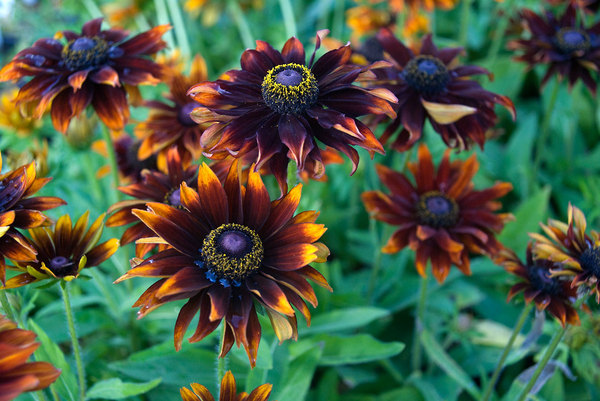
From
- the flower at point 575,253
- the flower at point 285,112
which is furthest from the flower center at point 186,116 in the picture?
the flower at point 575,253

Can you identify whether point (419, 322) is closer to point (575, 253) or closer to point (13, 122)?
point (575, 253)

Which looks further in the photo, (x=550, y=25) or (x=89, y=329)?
(x=550, y=25)

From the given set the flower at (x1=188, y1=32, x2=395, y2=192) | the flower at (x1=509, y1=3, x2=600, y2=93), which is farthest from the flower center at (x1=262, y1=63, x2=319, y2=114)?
the flower at (x1=509, y1=3, x2=600, y2=93)

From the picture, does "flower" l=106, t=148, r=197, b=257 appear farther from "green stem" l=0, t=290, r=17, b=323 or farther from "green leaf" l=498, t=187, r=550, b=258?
"green leaf" l=498, t=187, r=550, b=258

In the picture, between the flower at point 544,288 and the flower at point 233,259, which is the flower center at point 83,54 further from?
the flower at point 544,288

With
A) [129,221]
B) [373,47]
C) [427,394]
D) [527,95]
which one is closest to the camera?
[129,221]

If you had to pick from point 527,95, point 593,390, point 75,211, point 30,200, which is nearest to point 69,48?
Result: point 30,200

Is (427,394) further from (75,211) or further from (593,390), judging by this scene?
(75,211)
